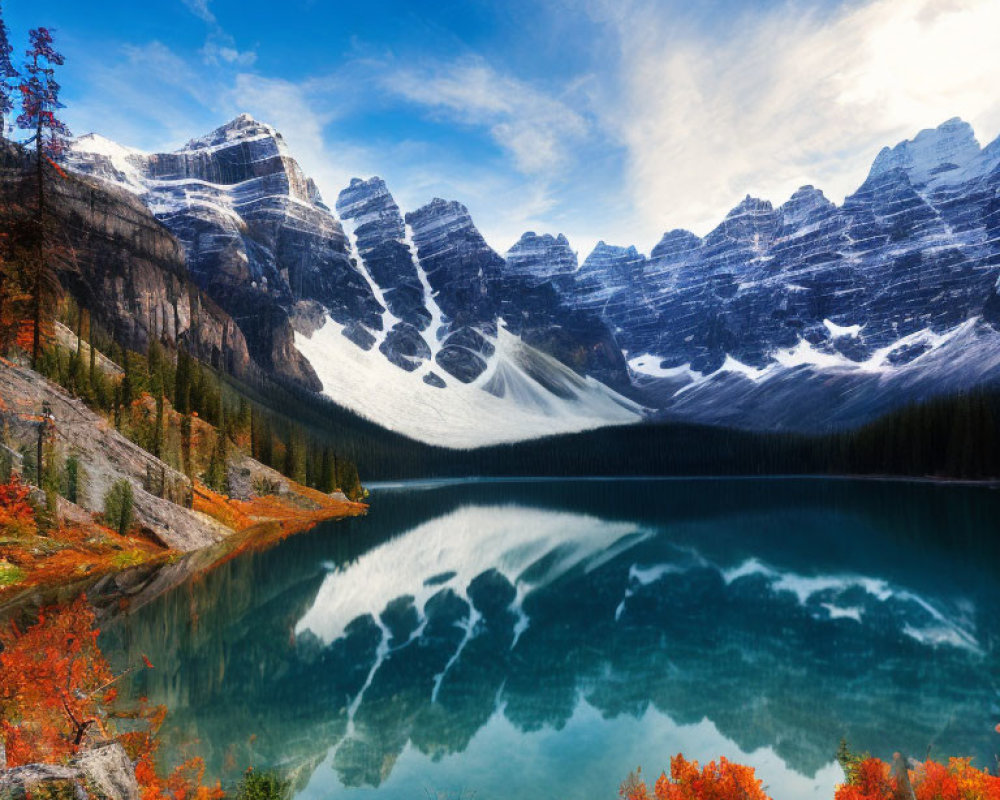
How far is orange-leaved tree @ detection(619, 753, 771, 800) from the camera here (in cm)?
1078

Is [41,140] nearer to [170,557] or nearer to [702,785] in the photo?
[170,557]

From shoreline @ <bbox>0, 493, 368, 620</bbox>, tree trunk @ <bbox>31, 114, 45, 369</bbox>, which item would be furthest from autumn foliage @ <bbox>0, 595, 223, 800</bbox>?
tree trunk @ <bbox>31, 114, 45, 369</bbox>

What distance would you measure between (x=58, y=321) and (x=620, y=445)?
488 feet

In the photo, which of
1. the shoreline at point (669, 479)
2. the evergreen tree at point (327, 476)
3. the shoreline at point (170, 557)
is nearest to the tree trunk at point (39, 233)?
the shoreline at point (170, 557)

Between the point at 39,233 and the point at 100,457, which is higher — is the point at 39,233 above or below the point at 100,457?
above

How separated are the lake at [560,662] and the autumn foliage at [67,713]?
0.75 metres

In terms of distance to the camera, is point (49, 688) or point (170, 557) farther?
point (170, 557)

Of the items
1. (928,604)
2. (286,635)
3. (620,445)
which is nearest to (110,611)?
(286,635)

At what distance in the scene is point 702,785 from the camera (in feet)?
36.9

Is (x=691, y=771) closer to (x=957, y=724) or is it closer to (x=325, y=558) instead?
(x=957, y=724)

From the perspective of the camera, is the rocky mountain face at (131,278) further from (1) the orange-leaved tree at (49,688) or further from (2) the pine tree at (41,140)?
(1) the orange-leaved tree at (49,688)

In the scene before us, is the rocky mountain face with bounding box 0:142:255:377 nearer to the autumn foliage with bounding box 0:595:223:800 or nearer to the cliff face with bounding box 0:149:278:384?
the cliff face with bounding box 0:149:278:384

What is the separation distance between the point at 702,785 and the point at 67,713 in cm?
1163

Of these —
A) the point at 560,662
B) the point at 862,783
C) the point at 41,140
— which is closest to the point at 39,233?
the point at 41,140
